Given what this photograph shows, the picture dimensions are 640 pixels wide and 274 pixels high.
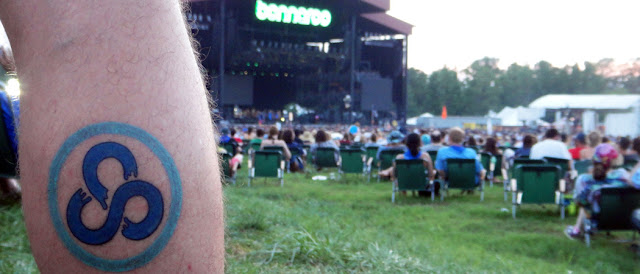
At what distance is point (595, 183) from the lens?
6641 millimetres

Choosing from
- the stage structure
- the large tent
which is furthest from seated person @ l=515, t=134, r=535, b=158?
the stage structure

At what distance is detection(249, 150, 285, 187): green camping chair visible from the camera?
11.9m

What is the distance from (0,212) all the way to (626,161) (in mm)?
8905

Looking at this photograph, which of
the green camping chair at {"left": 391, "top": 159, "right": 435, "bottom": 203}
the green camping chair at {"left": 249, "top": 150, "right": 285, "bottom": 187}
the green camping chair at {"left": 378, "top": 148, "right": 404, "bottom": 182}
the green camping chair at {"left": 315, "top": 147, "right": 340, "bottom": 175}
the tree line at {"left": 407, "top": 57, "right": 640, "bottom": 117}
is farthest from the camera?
the tree line at {"left": 407, "top": 57, "right": 640, "bottom": 117}

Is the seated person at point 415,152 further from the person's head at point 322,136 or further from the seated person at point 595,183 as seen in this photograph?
the person's head at point 322,136

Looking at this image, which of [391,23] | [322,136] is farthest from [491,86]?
[322,136]

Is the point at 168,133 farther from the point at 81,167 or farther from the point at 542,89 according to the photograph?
the point at 542,89

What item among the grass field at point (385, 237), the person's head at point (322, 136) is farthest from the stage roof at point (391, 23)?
the grass field at point (385, 237)

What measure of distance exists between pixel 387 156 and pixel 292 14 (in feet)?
94.5

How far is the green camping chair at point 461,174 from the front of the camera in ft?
32.5

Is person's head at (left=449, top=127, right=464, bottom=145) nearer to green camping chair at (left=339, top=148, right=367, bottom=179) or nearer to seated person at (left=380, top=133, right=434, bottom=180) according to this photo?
seated person at (left=380, top=133, right=434, bottom=180)

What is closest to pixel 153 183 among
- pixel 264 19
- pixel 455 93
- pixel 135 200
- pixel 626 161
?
pixel 135 200

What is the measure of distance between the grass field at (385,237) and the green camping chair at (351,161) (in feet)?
2.61

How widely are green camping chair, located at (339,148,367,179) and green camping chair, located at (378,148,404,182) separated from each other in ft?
1.62
